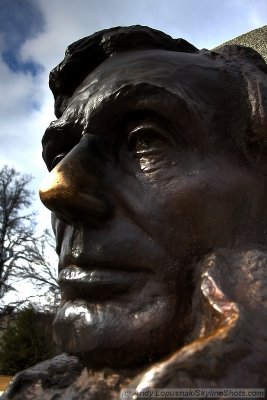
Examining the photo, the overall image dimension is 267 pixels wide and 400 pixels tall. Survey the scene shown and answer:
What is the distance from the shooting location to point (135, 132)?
156 cm

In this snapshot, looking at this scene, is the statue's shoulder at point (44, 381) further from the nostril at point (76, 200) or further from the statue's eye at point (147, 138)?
the statue's eye at point (147, 138)

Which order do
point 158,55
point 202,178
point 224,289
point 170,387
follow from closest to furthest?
point 170,387 → point 224,289 → point 202,178 → point 158,55

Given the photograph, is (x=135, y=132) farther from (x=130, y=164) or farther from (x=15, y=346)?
(x=15, y=346)

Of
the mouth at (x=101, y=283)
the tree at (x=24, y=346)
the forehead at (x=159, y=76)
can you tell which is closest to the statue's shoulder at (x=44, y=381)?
the mouth at (x=101, y=283)

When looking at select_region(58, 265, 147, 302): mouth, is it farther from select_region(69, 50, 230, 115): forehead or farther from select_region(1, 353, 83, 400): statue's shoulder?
select_region(69, 50, 230, 115): forehead

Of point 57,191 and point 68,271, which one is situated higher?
point 57,191

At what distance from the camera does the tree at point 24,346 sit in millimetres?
11148

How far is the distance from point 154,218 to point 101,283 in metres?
0.25

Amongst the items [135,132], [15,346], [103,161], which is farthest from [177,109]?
[15,346]

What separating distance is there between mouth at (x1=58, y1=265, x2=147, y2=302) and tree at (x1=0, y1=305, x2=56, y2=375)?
10.4 metres

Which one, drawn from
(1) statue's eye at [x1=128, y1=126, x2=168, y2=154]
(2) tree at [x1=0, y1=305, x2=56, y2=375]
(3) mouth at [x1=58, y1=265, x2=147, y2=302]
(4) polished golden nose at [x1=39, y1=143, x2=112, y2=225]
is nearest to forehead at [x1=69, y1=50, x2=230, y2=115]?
(1) statue's eye at [x1=128, y1=126, x2=168, y2=154]

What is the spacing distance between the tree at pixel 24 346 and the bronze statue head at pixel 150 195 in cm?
1019

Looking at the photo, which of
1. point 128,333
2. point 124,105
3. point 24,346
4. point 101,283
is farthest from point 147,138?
point 24,346

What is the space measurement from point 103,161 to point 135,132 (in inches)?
5.7
